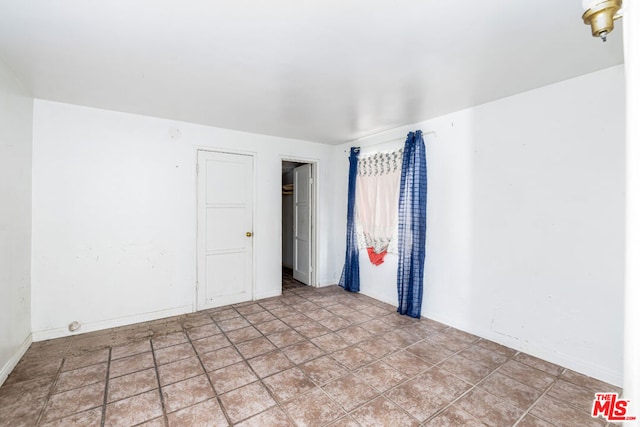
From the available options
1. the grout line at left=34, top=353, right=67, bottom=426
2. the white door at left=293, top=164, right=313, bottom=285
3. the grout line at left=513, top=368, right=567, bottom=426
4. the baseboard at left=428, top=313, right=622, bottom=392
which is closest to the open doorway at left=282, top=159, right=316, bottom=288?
the white door at left=293, top=164, right=313, bottom=285

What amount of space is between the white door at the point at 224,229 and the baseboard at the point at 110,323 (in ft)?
0.85

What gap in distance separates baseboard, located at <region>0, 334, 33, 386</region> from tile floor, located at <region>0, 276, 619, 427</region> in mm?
50

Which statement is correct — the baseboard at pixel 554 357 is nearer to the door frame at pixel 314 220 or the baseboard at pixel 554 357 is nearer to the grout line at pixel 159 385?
the door frame at pixel 314 220

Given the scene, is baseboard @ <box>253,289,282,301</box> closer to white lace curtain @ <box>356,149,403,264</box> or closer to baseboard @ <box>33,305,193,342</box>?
baseboard @ <box>33,305,193,342</box>

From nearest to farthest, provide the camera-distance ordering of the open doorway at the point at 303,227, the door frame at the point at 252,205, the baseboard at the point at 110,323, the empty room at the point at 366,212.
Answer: the empty room at the point at 366,212
the baseboard at the point at 110,323
the door frame at the point at 252,205
the open doorway at the point at 303,227

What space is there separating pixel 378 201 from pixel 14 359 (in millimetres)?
3938

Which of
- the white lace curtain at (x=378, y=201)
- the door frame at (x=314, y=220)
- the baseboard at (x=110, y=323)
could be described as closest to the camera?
the baseboard at (x=110, y=323)

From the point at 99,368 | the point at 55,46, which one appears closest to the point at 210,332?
the point at 99,368

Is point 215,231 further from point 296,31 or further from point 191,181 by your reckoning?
point 296,31

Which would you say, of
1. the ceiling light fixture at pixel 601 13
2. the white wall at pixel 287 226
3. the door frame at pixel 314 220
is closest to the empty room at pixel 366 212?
the ceiling light fixture at pixel 601 13

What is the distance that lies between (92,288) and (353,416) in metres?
2.93

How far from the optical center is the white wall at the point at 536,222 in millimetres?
2129

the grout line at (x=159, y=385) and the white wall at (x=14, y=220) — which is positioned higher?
the white wall at (x=14, y=220)

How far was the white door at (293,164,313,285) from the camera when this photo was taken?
15.8 feet
